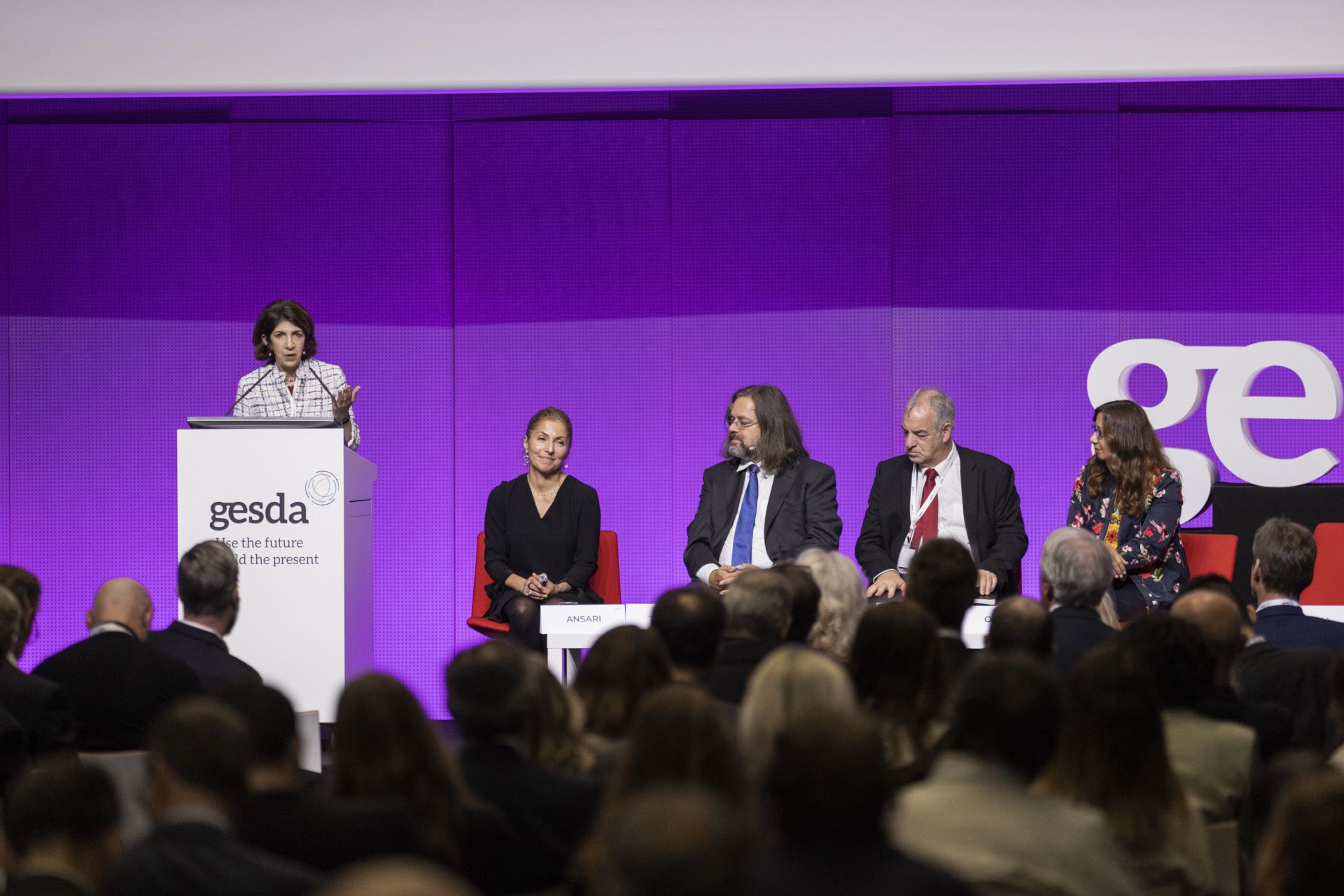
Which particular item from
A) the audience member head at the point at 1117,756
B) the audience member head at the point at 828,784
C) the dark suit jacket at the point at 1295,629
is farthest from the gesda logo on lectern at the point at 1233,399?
the audience member head at the point at 828,784

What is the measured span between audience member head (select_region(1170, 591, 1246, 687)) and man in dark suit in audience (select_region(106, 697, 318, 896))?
2.31m

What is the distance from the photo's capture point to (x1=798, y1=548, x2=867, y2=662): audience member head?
13.3 feet

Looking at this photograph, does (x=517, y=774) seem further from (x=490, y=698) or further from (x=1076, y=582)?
(x=1076, y=582)

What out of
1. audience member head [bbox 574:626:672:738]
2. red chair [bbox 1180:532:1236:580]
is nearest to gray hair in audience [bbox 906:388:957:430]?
red chair [bbox 1180:532:1236:580]

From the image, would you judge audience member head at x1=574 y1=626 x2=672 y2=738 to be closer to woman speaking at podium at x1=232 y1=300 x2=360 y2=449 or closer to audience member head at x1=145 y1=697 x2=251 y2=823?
audience member head at x1=145 y1=697 x2=251 y2=823

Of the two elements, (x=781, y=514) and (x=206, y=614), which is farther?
(x=781, y=514)

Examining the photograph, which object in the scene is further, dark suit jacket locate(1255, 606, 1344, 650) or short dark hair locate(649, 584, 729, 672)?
dark suit jacket locate(1255, 606, 1344, 650)

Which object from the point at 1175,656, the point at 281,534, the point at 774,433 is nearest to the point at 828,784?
the point at 1175,656

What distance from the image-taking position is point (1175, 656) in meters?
2.86

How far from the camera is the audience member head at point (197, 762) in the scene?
1.94 metres

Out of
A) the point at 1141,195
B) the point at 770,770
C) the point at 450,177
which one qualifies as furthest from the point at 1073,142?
the point at 770,770

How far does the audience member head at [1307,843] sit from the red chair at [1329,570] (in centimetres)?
430

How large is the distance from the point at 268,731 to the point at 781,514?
3.75 meters

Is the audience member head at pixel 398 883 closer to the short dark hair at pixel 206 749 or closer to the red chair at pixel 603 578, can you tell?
the short dark hair at pixel 206 749
